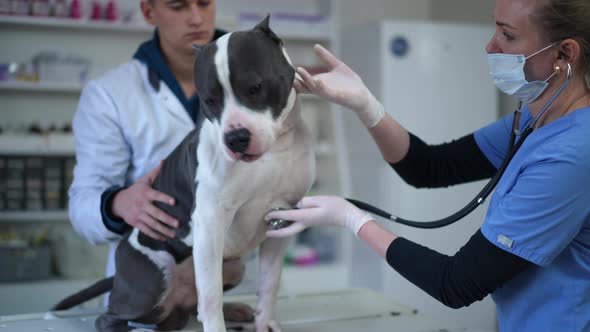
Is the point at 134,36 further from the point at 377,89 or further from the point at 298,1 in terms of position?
the point at 377,89

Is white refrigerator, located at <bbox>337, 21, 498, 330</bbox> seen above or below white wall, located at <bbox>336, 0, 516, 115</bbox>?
below

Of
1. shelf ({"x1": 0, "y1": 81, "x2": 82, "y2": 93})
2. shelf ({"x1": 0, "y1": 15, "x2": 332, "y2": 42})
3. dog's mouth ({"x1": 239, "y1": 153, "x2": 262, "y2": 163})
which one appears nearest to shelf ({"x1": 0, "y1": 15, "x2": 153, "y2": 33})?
shelf ({"x1": 0, "y1": 15, "x2": 332, "y2": 42})

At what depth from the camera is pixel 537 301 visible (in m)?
1.18

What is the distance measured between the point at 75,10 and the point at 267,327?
8.24 ft

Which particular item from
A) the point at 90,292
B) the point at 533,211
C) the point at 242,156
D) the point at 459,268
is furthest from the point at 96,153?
the point at 533,211

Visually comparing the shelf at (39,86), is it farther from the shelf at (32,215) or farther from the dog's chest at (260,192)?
the dog's chest at (260,192)

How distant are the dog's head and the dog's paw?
457 millimetres

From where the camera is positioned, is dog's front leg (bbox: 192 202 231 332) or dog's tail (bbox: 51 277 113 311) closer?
dog's front leg (bbox: 192 202 231 332)

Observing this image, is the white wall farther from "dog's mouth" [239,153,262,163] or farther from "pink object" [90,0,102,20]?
"dog's mouth" [239,153,262,163]

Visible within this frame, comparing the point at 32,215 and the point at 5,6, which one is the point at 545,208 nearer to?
the point at 32,215

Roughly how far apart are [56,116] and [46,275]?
2.98ft

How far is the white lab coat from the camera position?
69.8 inches

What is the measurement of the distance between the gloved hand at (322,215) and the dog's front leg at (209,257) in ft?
0.42

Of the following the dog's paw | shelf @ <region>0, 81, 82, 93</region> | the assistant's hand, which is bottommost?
the dog's paw
